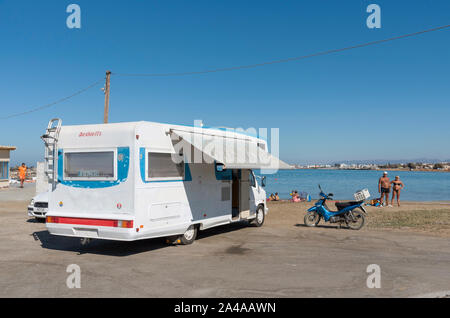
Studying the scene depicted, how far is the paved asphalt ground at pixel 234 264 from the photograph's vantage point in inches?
237

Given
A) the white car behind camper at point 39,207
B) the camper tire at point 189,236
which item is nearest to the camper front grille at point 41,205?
the white car behind camper at point 39,207

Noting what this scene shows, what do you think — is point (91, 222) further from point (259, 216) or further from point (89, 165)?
point (259, 216)

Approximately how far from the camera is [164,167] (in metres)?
8.89

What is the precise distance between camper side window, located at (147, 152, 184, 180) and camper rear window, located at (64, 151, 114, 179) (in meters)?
0.76

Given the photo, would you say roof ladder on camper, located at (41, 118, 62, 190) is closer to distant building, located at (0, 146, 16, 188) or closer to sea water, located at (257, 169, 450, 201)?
sea water, located at (257, 169, 450, 201)

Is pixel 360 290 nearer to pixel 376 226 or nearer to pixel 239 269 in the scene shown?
pixel 239 269

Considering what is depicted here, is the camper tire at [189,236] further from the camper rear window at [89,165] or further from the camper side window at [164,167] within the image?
the camper rear window at [89,165]

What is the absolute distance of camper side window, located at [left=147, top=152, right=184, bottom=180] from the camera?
851 centimetres

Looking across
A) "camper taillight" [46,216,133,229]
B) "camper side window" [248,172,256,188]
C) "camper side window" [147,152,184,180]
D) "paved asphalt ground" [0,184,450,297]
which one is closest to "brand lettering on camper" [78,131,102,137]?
"camper side window" [147,152,184,180]

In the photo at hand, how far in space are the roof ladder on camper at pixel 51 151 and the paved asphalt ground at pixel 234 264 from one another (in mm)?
1604

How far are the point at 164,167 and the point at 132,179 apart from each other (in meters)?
0.97

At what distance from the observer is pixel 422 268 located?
7.37 m
